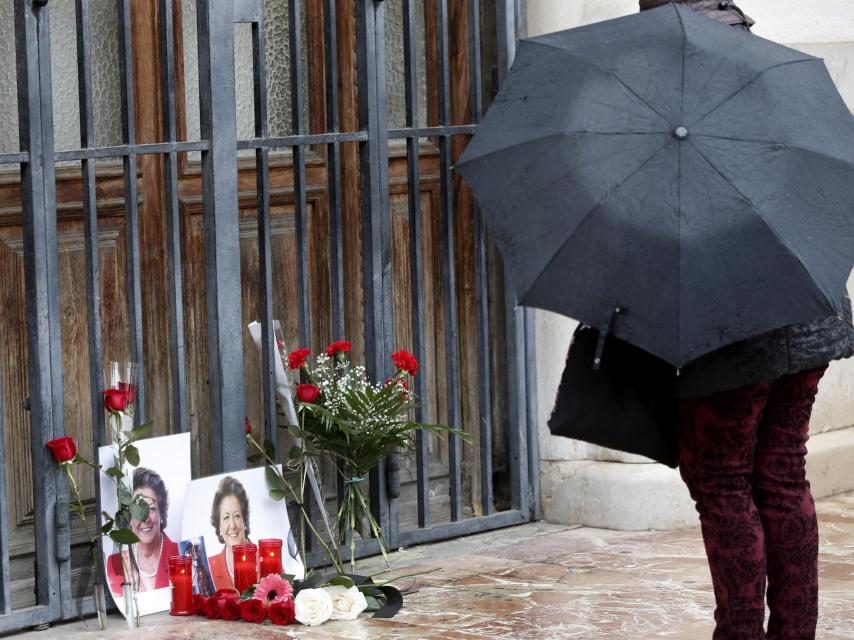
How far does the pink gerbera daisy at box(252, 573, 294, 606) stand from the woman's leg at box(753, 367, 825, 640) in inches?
57.6

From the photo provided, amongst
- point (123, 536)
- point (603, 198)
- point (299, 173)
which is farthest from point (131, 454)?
point (603, 198)

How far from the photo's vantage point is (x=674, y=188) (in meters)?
3.00

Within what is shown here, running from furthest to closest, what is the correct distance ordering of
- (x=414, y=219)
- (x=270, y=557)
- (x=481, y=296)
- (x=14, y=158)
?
(x=481, y=296)
(x=414, y=219)
(x=270, y=557)
(x=14, y=158)

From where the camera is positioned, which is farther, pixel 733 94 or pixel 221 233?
pixel 221 233

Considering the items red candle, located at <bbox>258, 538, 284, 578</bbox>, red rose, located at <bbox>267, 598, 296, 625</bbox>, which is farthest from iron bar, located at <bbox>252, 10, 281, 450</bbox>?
red rose, located at <bbox>267, 598, 296, 625</bbox>

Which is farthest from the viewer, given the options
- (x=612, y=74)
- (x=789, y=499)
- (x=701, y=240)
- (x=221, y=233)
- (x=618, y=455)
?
(x=618, y=455)

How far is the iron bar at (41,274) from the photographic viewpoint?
410 cm

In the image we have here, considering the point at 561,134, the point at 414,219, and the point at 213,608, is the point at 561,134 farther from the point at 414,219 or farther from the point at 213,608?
the point at 414,219

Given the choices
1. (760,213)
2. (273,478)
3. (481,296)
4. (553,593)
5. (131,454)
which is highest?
(760,213)

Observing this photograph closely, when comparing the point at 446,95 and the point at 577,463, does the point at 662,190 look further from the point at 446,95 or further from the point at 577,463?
the point at 577,463

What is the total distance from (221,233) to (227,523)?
840 mm

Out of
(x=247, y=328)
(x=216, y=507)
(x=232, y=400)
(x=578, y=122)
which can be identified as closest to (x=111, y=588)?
(x=216, y=507)

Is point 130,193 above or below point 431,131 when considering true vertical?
below

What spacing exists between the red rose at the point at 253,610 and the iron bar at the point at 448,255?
117 centimetres
